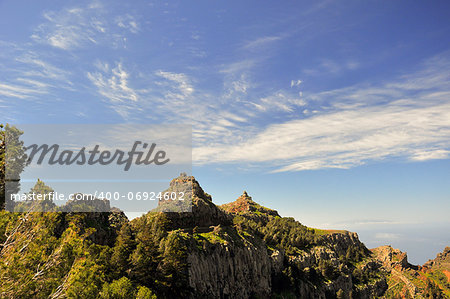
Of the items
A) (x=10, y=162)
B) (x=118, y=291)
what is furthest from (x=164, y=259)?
(x=10, y=162)

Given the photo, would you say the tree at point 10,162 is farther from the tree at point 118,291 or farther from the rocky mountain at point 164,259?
the tree at point 118,291

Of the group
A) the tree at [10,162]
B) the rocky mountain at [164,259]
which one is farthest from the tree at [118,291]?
the tree at [10,162]

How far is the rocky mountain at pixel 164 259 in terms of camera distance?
20.6m

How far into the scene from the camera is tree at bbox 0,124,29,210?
45875mm

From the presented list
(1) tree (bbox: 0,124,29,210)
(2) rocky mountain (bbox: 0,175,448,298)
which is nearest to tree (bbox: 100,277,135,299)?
Result: (2) rocky mountain (bbox: 0,175,448,298)

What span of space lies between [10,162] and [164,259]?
3457 centimetres

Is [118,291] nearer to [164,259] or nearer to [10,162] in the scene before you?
[164,259]

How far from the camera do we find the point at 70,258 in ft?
71.9

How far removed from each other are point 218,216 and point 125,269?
4678 cm

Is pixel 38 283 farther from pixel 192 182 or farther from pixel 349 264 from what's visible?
A: pixel 349 264

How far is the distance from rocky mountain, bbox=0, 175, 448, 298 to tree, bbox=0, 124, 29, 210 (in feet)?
45.7

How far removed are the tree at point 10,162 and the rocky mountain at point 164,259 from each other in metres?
13.9

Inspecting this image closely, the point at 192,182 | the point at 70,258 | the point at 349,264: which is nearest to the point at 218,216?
the point at 192,182

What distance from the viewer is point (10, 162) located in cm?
4769
